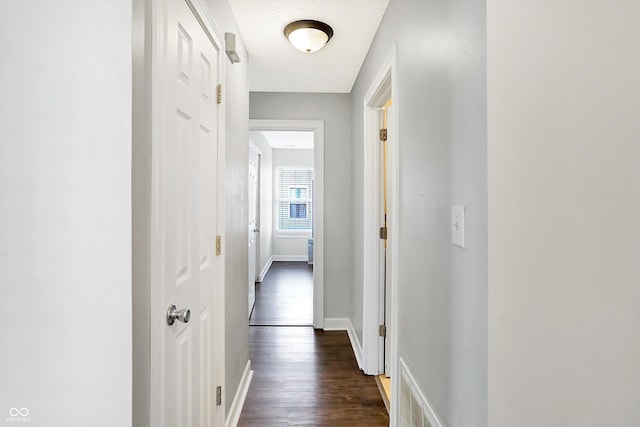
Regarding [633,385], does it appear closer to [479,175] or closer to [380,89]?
[479,175]

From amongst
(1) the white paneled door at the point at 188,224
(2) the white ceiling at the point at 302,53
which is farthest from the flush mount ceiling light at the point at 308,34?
(1) the white paneled door at the point at 188,224

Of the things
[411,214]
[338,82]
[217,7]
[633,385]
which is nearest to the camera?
[633,385]

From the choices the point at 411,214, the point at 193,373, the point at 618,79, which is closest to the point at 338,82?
the point at 411,214

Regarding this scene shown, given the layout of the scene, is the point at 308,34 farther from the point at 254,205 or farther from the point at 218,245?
the point at 254,205

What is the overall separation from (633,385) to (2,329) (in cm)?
153

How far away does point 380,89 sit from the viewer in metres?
2.19

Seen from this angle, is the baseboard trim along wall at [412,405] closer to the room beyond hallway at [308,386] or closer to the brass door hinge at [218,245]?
the room beyond hallway at [308,386]

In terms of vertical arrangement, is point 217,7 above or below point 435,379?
above

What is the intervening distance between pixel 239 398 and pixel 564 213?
2.06m

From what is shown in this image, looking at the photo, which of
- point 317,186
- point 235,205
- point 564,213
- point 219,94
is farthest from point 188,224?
point 317,186

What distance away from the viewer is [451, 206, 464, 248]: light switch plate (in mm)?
980

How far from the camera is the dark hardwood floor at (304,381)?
2020 mm

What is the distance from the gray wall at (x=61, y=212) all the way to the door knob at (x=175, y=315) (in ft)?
0.94

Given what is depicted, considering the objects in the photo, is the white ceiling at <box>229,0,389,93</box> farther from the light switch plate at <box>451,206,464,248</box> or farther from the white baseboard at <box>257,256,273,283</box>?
the white baseboard at <box>257,256,273,283</box>
